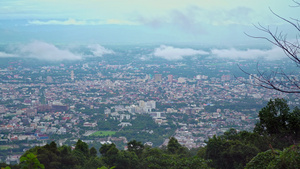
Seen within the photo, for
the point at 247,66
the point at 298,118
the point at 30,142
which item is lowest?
the point at 30,142

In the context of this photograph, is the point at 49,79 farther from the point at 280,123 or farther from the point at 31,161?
the point at 31,161

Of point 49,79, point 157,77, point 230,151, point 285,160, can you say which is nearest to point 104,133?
point 230,151

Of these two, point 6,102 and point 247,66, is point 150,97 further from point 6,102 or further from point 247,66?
point 247,66

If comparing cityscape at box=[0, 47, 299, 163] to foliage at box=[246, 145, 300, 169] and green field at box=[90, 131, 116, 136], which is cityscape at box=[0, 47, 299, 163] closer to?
green field at box=[90, 131, 116, 136]

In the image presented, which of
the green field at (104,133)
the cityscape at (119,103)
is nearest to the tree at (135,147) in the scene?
the cityscape at (119,103)

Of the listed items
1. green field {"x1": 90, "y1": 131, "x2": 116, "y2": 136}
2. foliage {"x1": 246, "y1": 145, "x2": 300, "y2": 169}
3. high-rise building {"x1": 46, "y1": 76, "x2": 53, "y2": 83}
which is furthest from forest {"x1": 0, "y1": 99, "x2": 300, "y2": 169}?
high-rise building {"x1": 46, "y1": 76, "x2": 53, "y2": 83}

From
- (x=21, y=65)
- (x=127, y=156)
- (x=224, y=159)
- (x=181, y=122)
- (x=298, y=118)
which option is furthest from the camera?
Answer: (x=21, y=65)

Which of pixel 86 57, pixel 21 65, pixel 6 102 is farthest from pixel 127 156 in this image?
pixel 86 57

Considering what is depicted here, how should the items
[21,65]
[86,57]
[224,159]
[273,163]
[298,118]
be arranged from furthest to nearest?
[86,57] → [21,65] → [224,159] → [298,118] → [273,163]

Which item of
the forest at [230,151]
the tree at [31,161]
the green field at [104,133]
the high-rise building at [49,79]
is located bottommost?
the green field at [104,133]

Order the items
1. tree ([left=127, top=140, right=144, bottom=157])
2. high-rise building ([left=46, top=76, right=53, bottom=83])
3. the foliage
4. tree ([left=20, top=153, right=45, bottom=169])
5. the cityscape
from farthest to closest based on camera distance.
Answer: high-rise building ([left=46, top=76, right=53, bottom=83]) < the cityscape < tree ([left=127, top=140, right=144, bottom=157]) < the foliage < tree ([left=20, top=153, right=45, bottom=169])

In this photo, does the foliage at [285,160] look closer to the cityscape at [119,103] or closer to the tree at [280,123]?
the tree at [280,123]
